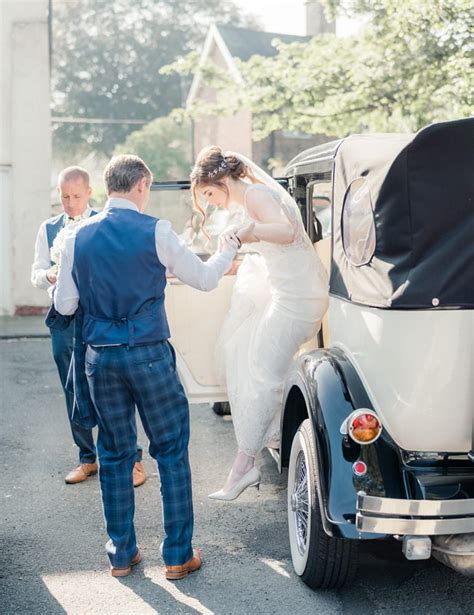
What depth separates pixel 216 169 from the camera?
4.94m

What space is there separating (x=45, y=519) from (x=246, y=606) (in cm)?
167

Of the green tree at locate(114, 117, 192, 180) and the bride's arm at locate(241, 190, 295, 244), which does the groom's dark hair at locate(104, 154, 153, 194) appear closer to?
the bride's arm at locate(241, 190, 295, 244)

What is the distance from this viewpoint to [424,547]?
346 centimetres

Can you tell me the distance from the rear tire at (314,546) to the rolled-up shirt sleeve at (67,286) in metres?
1.27

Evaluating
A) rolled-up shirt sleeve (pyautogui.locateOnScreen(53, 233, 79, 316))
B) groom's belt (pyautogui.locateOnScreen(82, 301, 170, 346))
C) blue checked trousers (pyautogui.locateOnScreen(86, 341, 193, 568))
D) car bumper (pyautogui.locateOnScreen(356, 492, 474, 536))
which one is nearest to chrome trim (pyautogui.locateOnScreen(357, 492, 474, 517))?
car bumper (pyautogui.locateOnScreen(356, 492, 474, 536))

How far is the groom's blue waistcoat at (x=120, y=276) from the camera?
12.9ft

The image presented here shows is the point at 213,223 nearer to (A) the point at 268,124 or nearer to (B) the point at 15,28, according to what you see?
(A) the point at 268,124

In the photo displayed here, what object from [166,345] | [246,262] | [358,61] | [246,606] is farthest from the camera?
[358,61]

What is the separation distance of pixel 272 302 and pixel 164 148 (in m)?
32.1

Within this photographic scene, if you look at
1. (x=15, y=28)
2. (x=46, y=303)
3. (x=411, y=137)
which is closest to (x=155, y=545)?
(x=411, y=137)

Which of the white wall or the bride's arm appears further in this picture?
the white wall

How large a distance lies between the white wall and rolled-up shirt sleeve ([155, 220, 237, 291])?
1075 centimetres

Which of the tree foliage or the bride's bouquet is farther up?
the tree foliage

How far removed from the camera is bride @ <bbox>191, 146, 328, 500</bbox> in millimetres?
4941
